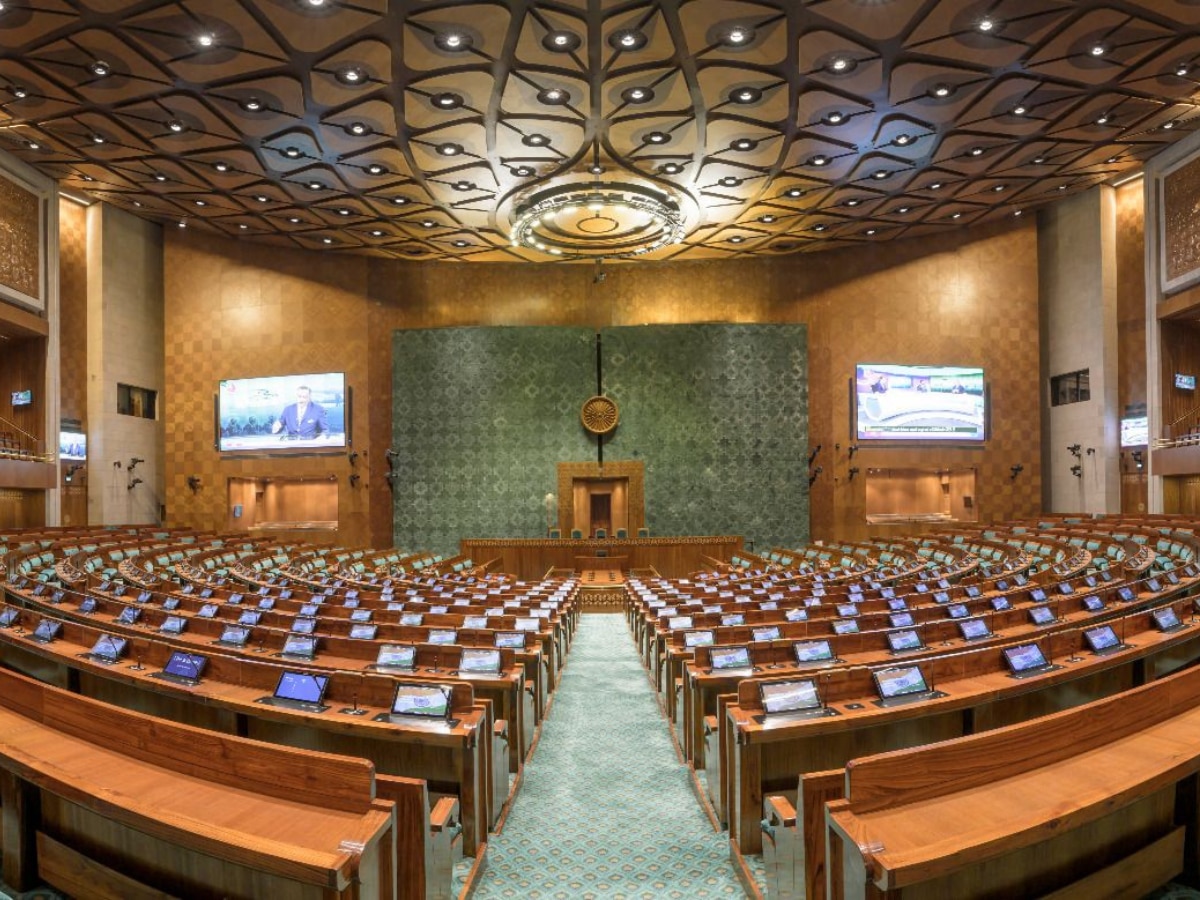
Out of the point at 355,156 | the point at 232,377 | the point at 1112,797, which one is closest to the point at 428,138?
the point at 355,156

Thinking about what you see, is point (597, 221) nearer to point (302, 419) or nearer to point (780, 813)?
point (302, 419)

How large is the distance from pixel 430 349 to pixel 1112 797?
19.2m

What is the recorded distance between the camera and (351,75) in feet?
37.0

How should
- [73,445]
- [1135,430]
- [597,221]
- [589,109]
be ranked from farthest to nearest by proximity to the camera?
[73,445], [1135,430], [597,221], [589,109]

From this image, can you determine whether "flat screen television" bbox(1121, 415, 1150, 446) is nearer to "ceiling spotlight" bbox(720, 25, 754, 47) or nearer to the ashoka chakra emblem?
the ashoka chakra emblem

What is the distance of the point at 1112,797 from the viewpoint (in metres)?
2.08

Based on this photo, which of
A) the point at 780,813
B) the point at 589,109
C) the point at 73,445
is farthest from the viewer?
the point at 73,445

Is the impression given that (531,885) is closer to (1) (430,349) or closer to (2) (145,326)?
(1) (430,349)

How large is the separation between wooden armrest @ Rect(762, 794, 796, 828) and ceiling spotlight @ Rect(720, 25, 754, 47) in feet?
34.4

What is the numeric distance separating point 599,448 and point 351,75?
11.0 meters

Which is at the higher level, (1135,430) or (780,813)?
(1135,430)

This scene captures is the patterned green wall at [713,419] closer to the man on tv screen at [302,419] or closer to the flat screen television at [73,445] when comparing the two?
the man on tv screen at [302,419]

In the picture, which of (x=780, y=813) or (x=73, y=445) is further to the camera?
(x=73, y=445)

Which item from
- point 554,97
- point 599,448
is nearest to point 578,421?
point 599,448
